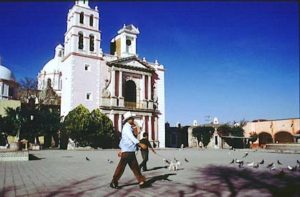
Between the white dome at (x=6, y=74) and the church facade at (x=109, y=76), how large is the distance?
13613 millimetres

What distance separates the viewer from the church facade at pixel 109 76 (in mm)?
35594

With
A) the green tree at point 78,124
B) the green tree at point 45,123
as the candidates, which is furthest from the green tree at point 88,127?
the green tree at point 45,123

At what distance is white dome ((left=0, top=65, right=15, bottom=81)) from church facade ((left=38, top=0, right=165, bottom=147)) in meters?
13.6

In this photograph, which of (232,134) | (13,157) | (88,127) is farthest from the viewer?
(232,134)

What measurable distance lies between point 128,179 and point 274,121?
4264 centimetres

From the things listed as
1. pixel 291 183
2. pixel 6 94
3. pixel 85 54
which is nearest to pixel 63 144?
pixel 85 54

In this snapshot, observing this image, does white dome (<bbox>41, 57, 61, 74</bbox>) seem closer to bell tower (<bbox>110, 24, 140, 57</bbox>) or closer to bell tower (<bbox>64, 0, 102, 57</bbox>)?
bell tower (<bbox>64, 0, 102, 57</bbox>)

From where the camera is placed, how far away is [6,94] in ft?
153

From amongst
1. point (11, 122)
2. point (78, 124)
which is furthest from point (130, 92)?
point (11, 122)

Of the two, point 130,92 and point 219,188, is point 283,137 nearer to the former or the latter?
point 130,92

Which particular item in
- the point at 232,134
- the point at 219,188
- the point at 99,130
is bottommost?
the point at 219,188

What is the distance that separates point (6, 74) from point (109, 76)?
19.2m

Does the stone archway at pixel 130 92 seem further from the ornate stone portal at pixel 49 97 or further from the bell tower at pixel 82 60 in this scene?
the ornate stone portal at pixel 49 97

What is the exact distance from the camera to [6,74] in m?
47.4
